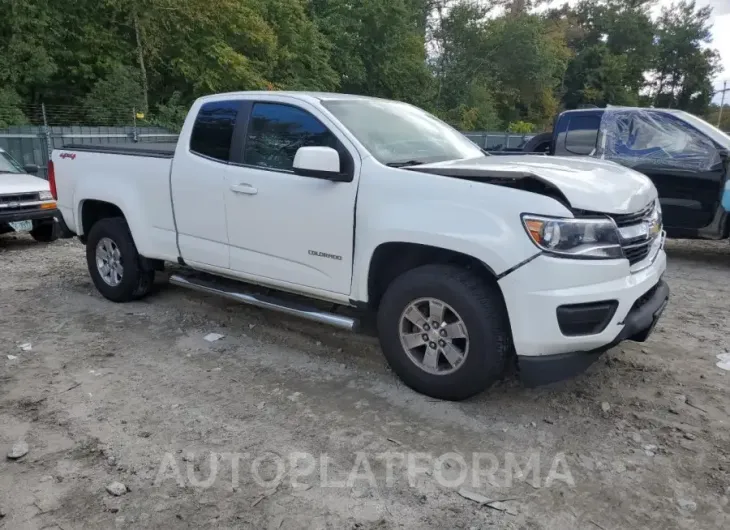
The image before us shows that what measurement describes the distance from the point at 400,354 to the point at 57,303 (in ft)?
12.7

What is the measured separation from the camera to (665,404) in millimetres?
3711

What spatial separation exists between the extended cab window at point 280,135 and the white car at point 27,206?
468 centimetres

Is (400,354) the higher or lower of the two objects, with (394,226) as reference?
lower

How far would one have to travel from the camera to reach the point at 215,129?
4848mm

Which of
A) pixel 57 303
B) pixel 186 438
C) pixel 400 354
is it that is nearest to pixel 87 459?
pixel 186 438

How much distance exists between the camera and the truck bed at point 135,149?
521 centimetres

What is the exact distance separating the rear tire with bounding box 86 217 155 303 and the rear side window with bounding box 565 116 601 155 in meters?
5.94

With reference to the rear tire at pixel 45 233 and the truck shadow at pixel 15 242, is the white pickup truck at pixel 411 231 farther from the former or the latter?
the truck shadow at pixel 15 242

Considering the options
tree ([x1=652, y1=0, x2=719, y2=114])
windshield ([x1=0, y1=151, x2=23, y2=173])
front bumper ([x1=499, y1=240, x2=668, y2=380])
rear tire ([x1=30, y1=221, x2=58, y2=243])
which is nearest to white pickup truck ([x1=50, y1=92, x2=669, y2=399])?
front bumper ([x1=499, y1=240, x2=668, y2=380])

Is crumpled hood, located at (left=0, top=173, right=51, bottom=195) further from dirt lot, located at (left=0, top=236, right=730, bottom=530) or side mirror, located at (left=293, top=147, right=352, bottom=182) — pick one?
side mirror, located at (left=293, top=147, right=352, bottom=182)

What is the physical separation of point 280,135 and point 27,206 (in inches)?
226

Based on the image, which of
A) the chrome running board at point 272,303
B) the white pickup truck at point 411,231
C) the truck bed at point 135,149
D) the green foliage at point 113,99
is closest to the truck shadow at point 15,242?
the truck bed at point 135,149

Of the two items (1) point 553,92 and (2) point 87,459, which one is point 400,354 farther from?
(1) point 553,92

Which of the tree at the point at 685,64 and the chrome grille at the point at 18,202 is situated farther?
the tree at the point at 685,64
